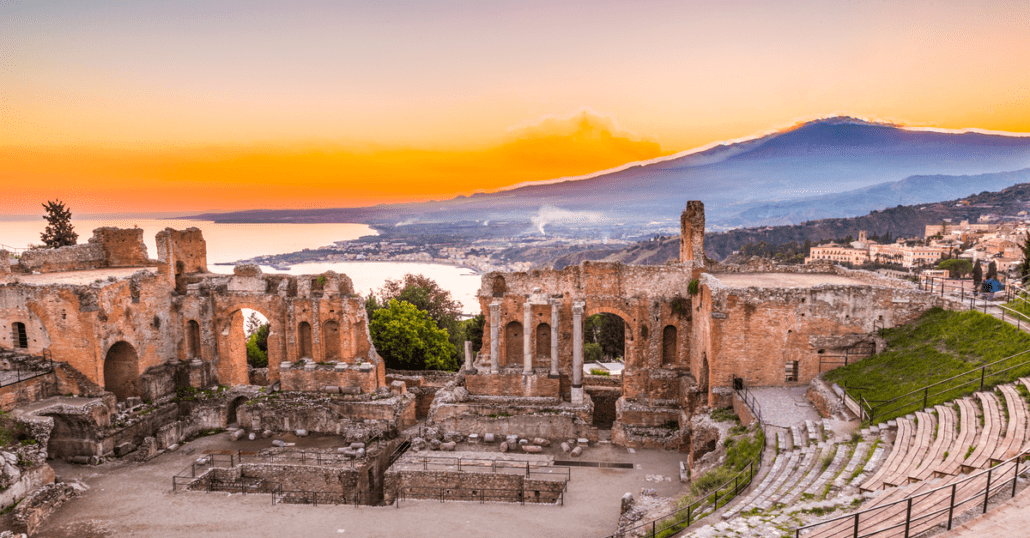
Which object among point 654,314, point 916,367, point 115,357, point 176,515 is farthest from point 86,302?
point 916,367

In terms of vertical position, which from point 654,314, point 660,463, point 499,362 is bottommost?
point 660,463

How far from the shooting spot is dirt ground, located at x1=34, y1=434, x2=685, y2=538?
16.6 metres

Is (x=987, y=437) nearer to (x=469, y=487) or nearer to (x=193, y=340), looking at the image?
(x=469, y=487)

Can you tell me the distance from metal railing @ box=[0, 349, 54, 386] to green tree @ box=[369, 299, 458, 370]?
1426cm

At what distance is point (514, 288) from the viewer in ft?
84.0

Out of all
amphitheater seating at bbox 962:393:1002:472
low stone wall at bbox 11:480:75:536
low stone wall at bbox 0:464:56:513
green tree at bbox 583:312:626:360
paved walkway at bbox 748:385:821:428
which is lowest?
green tree at bbox 583:312:626:360

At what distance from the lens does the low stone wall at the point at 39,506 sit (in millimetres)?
16859

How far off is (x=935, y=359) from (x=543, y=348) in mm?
14463

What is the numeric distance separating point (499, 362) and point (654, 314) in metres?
6.85

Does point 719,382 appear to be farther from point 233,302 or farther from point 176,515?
point 233,302

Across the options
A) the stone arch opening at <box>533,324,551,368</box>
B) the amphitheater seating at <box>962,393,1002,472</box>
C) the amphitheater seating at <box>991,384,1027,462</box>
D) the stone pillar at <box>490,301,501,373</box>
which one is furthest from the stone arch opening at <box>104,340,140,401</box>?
the amphitheater seating at <box>991,384,1027,462</box>

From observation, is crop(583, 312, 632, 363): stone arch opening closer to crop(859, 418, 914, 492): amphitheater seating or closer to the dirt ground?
the dirt ground

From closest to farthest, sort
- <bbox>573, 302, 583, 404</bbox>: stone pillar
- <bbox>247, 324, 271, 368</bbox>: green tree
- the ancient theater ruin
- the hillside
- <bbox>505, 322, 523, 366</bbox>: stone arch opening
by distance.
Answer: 1. the ancient theater ruin
2. <bbox>573, 302, 583, 404</bbox>: stone pillar
3. <bbox>505, 322, 523, 366</bbox>: stone arch opening
4. <bbox>247, 324, 271, 368</bbox>: green tree
5. the hillside

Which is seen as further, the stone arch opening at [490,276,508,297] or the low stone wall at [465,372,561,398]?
the stone arch opening at [490,276,508,297]
